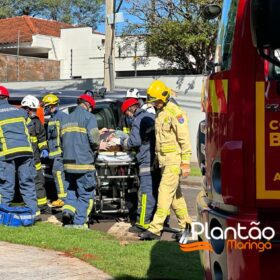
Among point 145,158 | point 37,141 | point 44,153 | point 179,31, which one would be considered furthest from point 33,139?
point 179,31

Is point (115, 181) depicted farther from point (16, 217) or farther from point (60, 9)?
point (60, 9)

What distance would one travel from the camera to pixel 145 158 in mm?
7965

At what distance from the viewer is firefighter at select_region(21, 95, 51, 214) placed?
9.46m

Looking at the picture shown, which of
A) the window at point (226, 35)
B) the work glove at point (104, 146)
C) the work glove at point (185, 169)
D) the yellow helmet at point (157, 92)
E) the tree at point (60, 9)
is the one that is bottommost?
the work glove at point (185, 169)

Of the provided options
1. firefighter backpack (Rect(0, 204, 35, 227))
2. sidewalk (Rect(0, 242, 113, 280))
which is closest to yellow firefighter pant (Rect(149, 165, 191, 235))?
sidewalk (Rect(0, 242, 113, 280))

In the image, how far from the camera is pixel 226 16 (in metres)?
3.72

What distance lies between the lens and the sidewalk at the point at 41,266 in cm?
546

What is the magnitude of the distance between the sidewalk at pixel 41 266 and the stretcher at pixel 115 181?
2104mm

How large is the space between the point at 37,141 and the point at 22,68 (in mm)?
18255

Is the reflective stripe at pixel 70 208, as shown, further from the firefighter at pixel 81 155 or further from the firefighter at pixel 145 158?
the firefighter at pixel 145 158

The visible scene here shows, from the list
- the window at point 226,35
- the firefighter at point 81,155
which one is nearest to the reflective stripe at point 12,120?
the firefighter at point 81,155

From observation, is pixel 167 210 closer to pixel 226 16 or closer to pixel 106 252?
pixel 106 252

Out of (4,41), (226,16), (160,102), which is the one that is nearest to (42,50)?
(4,41)

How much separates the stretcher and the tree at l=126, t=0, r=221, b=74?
1200cm
